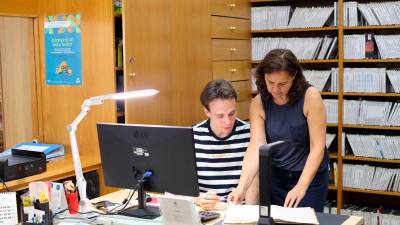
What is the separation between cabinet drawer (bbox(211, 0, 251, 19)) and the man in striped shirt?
1.79 m

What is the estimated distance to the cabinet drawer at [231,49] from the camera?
449cm

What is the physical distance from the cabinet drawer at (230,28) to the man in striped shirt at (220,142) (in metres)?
1.72

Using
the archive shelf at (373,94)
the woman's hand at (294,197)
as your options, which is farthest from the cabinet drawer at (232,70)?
the woman's hand at (294,197)

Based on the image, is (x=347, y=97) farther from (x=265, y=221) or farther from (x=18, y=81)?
(x=265, y=221)

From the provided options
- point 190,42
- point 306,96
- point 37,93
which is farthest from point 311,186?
point 37,93

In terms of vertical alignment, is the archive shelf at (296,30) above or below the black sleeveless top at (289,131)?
above

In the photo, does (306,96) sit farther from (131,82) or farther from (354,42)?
(354,42)

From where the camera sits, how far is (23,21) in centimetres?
374

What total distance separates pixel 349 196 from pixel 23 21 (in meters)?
3.09

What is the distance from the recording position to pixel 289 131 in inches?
107

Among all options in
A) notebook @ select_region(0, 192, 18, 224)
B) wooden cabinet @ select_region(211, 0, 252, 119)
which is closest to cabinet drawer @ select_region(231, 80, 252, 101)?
wooden cabinet @ select_region(211, 0, 252, 119)

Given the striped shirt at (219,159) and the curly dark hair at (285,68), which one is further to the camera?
the striped shirt at (219,159)

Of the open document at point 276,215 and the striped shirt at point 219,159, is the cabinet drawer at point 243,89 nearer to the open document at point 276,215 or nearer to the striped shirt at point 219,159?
the striped shirt at point 219,159

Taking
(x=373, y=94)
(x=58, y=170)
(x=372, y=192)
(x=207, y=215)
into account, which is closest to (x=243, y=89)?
(x=373, y=94)
